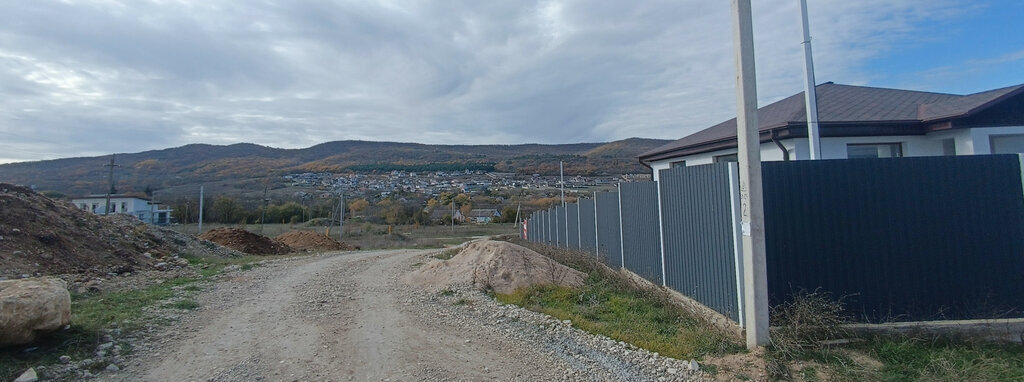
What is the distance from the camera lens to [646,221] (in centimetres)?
877

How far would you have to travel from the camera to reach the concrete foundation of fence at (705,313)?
5.45 meters

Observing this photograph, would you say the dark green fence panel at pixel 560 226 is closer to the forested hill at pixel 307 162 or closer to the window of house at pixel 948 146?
the window of house at pixel 948 146

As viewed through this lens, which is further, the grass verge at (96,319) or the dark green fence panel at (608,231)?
the dark green fence panel at (608,231)

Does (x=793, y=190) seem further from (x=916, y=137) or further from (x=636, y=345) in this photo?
(x=916, y=137)

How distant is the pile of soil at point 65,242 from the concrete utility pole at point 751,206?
40.9 ft

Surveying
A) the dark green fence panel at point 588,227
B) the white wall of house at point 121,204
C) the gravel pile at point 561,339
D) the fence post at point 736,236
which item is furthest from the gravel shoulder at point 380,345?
the white wall of house at point 121,204

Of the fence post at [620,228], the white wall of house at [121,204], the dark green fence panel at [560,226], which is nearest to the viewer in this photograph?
the fence post at [620,228]

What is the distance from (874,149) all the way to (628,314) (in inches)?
239

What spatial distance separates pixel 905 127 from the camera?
352 inches

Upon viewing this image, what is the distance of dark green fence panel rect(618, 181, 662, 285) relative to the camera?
27.2 ft

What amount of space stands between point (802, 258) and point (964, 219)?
5.82ft

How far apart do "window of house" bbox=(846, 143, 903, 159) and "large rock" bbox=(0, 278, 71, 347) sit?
37.6ft

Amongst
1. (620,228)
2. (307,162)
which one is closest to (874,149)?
(620,228)

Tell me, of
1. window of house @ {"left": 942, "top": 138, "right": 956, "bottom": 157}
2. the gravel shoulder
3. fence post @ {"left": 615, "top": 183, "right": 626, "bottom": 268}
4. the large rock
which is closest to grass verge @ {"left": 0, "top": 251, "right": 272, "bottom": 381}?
the large rock
